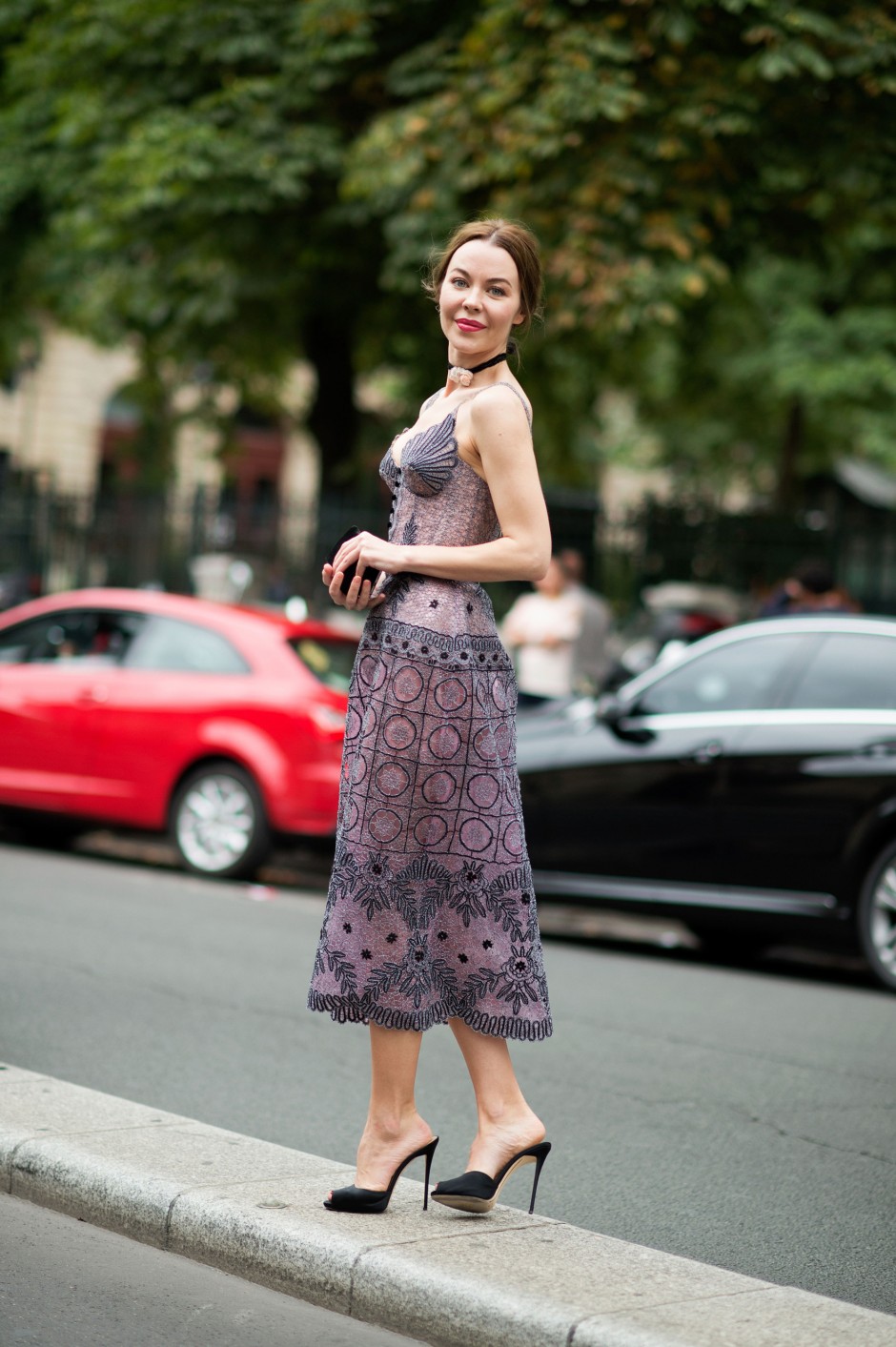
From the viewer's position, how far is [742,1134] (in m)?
5.48

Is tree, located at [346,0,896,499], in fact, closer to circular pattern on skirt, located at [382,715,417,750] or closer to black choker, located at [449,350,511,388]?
black choker, located at [449,350,511,388]

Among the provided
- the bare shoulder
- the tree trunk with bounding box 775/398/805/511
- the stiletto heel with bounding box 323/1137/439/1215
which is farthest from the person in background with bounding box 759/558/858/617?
the tree trunk with bounding box 775/398/805/511

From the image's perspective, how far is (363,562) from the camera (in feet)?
12.9

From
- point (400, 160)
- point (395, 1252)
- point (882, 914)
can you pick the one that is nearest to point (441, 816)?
point (395, 1252)

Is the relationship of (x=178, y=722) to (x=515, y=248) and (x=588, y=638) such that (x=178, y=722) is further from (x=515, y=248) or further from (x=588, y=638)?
(x=515, y=248)

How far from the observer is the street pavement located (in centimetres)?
348

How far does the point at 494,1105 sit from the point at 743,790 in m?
4.92

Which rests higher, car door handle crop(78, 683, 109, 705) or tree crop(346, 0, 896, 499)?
tree crop(346, 0, 896, 499)

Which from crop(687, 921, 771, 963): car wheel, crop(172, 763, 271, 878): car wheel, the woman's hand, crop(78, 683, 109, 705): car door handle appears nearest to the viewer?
the woman's hand

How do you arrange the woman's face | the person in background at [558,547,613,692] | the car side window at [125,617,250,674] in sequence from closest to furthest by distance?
the woman's face → the car side window at [125,617,250,674] → the person in background at [558,547,613,692]

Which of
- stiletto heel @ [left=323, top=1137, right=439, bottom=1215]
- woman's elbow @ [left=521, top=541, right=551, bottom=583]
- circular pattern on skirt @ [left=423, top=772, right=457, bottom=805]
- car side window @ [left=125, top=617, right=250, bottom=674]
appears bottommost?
stiletto heel @ [left=323, top=1137, right=439, bottom=1215]

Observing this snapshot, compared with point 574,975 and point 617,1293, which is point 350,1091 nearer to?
point 617,1293

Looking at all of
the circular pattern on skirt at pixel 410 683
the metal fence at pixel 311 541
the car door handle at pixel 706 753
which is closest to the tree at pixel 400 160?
the metal fence at pixel 311 541

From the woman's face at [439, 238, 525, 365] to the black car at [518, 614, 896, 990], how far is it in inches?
188
